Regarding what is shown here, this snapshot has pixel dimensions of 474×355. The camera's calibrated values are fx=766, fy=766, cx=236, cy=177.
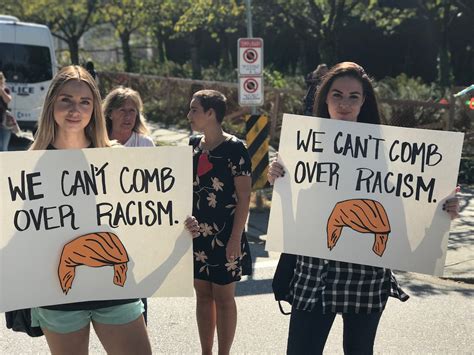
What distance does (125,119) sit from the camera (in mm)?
4691

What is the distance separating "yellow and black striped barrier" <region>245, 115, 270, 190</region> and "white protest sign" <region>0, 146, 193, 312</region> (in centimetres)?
645

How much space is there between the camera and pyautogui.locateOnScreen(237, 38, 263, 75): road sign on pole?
989 cm

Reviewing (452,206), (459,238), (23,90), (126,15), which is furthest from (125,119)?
(126,15)

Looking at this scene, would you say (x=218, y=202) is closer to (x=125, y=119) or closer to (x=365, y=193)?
(x=125, y=119)

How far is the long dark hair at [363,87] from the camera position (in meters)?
3.40

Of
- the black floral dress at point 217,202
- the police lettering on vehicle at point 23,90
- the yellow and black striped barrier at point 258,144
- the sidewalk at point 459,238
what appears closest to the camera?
the black floral dress at point 217,202

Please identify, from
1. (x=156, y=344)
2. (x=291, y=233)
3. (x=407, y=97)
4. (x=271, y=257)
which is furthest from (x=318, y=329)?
(x=407, y=97)

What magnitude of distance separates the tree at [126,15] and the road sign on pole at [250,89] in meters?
18.9

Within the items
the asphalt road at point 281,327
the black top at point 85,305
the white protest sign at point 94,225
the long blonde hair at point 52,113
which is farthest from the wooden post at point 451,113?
the black top at point 85,305

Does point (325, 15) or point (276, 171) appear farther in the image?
point (325, 15)

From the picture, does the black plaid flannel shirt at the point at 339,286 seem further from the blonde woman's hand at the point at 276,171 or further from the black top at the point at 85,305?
the black top at the point at 85,305

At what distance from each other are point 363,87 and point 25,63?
14.1 meters

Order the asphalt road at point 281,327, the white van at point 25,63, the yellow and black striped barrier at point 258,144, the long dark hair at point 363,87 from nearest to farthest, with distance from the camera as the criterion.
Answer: the long dark hair at point 363,87, the asphalt road at point 281,327, the yellow and black striped barrier at point 258,144, the white van at point 25,63

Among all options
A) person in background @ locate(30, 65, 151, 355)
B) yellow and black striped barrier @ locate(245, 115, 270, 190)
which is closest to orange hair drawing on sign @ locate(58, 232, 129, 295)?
person in background @ locate(30, 65, 151, 355)
